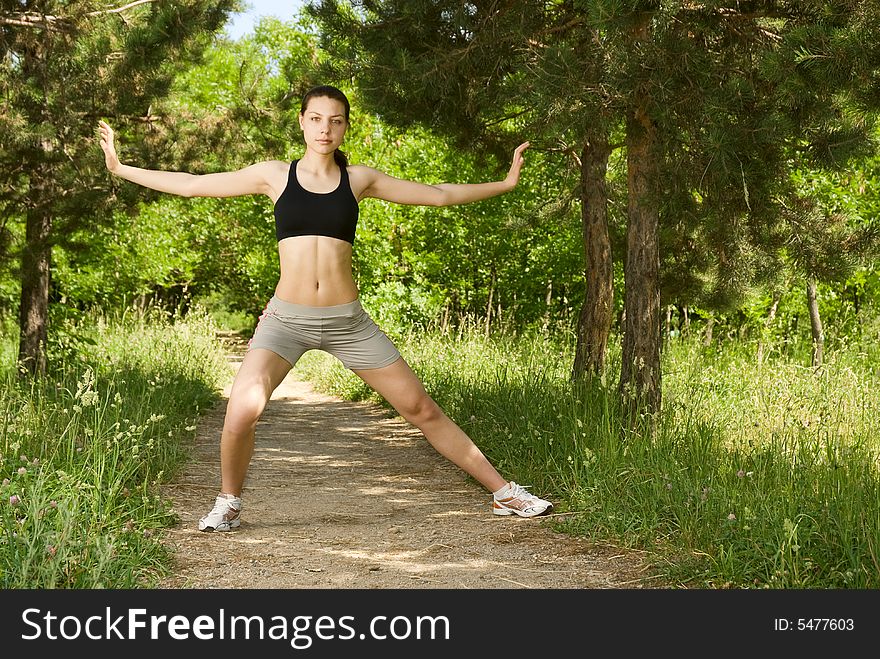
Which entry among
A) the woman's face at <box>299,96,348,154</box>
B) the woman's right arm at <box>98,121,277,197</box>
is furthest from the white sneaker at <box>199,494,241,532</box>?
Answer: the woman's face at <box>299,96,348,154</box>

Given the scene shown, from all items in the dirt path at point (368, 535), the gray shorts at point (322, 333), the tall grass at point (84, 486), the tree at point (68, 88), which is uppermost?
the tree at point (68, 88)

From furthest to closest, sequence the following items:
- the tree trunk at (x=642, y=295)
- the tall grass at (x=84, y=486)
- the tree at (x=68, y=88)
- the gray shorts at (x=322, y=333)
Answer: the tree at (x=68, y=88) < the tree trunk at (x=642, y=295) < the gray shorts at (x=322, y=333) < the tall grass at (x=84, y=486)

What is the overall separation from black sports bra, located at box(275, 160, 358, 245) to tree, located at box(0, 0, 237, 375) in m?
3.84

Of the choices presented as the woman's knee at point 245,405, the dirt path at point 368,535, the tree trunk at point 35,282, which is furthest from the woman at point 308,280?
the tree trunk at point 35,282

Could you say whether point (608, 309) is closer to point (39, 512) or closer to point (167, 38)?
point (167, 38)

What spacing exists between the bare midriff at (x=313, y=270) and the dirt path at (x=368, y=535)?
115 cm

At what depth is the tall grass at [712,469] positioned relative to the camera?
3.38 meters

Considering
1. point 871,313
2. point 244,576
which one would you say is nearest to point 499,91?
point 244,576

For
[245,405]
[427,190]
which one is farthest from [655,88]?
[245,405]

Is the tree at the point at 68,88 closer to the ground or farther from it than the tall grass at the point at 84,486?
farther from it

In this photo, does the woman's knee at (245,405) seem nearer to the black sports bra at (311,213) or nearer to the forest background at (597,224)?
the forest background at (597,224)

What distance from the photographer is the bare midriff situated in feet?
13.5

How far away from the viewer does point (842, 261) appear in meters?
5.69

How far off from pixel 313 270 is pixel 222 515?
125 centimetres
